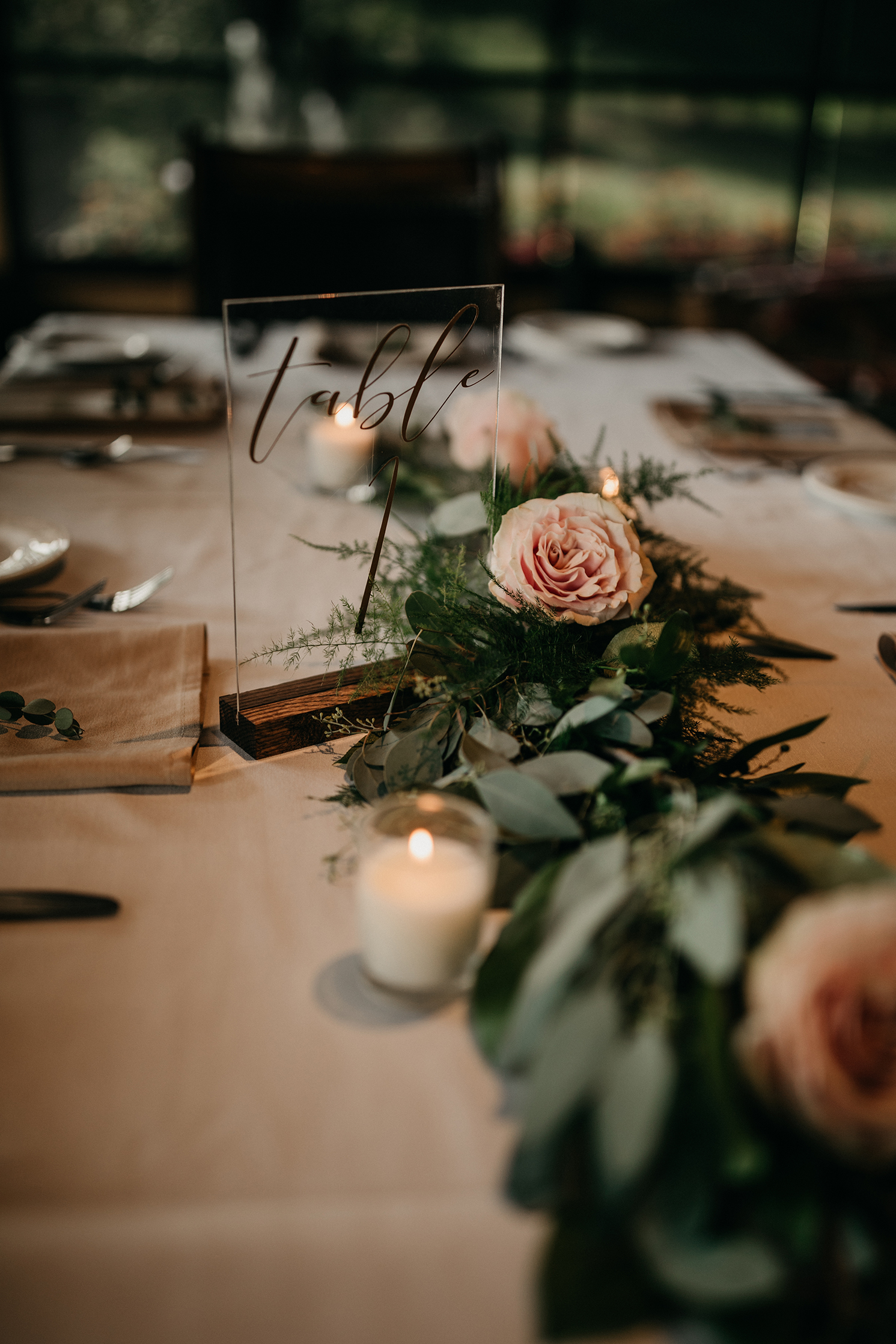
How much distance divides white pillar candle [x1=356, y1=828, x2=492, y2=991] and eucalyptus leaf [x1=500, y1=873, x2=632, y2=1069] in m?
0.07

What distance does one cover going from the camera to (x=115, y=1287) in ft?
1.32

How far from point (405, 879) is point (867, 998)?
0.78ft

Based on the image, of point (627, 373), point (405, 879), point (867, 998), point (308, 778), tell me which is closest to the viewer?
point (867, 998)

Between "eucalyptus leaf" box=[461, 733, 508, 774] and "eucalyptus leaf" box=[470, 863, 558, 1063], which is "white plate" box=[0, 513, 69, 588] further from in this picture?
"eucalyptus leaf" box=[470, 863, 558, 1063]

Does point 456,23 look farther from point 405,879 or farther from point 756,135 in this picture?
point 405,879

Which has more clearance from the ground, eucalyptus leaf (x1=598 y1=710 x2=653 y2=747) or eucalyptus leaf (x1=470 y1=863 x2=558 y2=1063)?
eucalyptus leaf (x1=598 y1=710 x2=653 y2=747)

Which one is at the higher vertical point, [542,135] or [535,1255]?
[542,135]

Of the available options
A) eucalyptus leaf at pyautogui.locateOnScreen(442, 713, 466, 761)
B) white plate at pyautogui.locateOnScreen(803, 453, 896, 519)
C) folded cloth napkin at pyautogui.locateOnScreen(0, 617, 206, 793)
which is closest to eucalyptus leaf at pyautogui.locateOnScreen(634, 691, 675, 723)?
eucalyptus leaf at pyautogui.locateOnScreen(442, 713, 466, 761)

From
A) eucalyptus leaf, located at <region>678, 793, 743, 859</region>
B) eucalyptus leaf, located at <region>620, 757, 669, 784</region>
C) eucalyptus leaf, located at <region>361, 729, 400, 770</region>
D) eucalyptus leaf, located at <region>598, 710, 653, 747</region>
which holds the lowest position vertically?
eucalyptus leaf, located at <region>361, 729, 400, 770</region>

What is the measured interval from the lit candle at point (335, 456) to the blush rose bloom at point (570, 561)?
1.78ft

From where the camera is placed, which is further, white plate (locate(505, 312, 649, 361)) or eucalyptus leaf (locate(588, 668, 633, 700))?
white plate (locate(505, 312, 649, 361))

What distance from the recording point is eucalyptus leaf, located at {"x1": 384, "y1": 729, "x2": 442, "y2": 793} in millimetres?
674

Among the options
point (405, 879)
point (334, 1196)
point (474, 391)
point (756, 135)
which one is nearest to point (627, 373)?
point (474, 391)

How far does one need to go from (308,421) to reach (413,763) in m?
0.43
